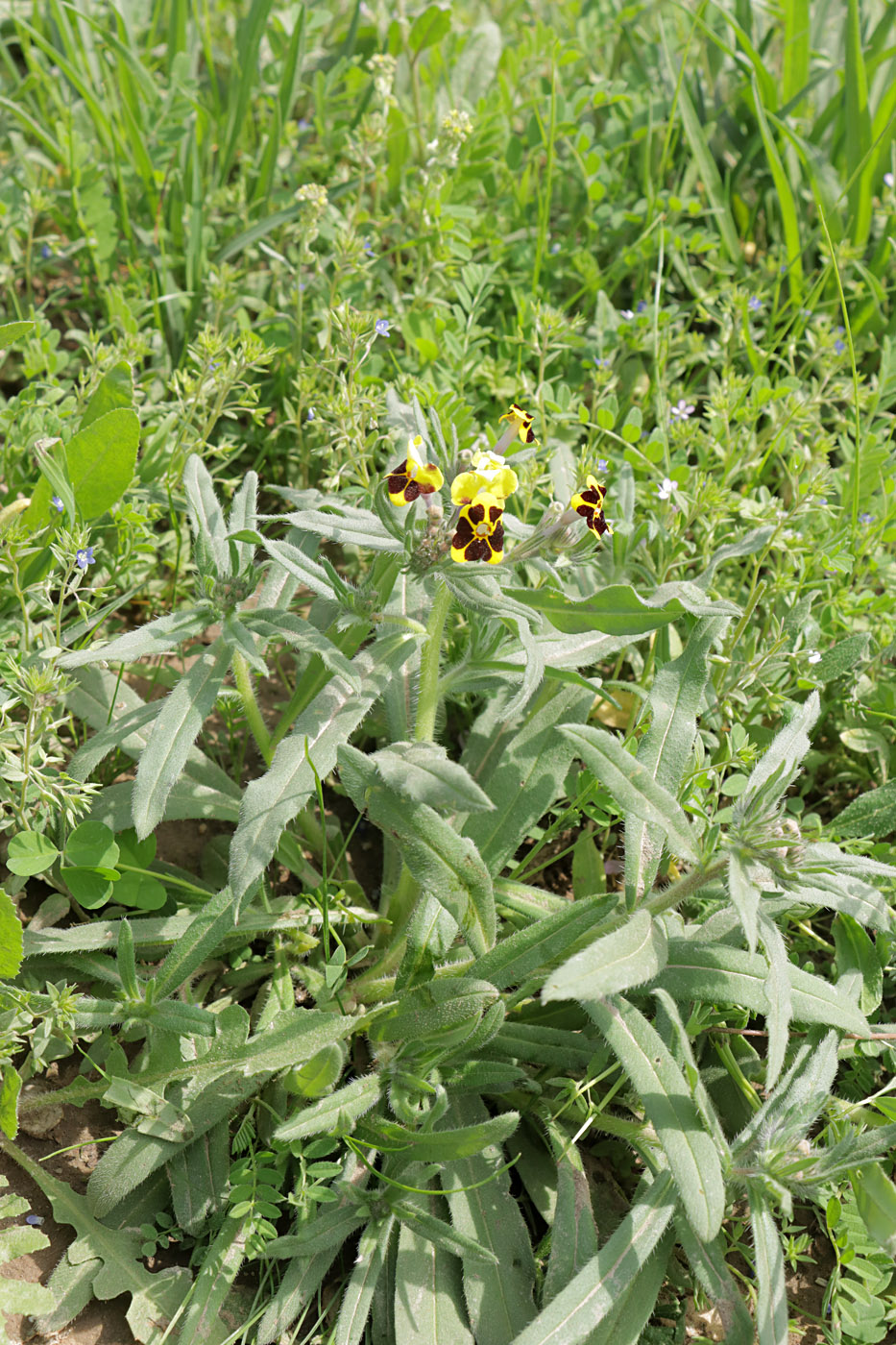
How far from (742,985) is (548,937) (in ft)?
1.57

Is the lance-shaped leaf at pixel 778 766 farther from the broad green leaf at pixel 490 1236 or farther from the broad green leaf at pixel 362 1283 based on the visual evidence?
the broad green leaf at pixel 362 1283

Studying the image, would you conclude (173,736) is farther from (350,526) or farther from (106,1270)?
(106,1270)

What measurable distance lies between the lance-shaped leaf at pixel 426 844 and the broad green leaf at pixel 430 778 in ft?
0.20

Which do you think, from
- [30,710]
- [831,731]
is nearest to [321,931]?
[30,710]

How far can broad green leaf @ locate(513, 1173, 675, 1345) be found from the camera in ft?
8.20

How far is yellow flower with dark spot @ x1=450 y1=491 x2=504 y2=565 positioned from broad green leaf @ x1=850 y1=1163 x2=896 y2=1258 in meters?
1.65

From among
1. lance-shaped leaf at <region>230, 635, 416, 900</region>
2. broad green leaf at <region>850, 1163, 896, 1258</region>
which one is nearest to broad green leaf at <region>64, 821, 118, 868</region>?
lance-shaped leaf at <region>230, 635, 416, 900</region>

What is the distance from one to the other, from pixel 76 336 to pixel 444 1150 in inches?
122

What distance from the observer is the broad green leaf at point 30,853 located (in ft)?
9.72

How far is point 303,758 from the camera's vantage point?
2.78 meters

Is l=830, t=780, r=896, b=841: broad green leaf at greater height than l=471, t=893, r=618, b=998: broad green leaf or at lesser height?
lesser

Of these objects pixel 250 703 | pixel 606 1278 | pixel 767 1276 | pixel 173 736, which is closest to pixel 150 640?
pixel 173 736

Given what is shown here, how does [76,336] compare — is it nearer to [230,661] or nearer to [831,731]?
[230,661]

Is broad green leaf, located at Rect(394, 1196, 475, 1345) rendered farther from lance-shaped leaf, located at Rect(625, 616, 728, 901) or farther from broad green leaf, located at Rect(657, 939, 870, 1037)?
lance-shaped leaf, located at Rect(625, 616, 728, 901)
